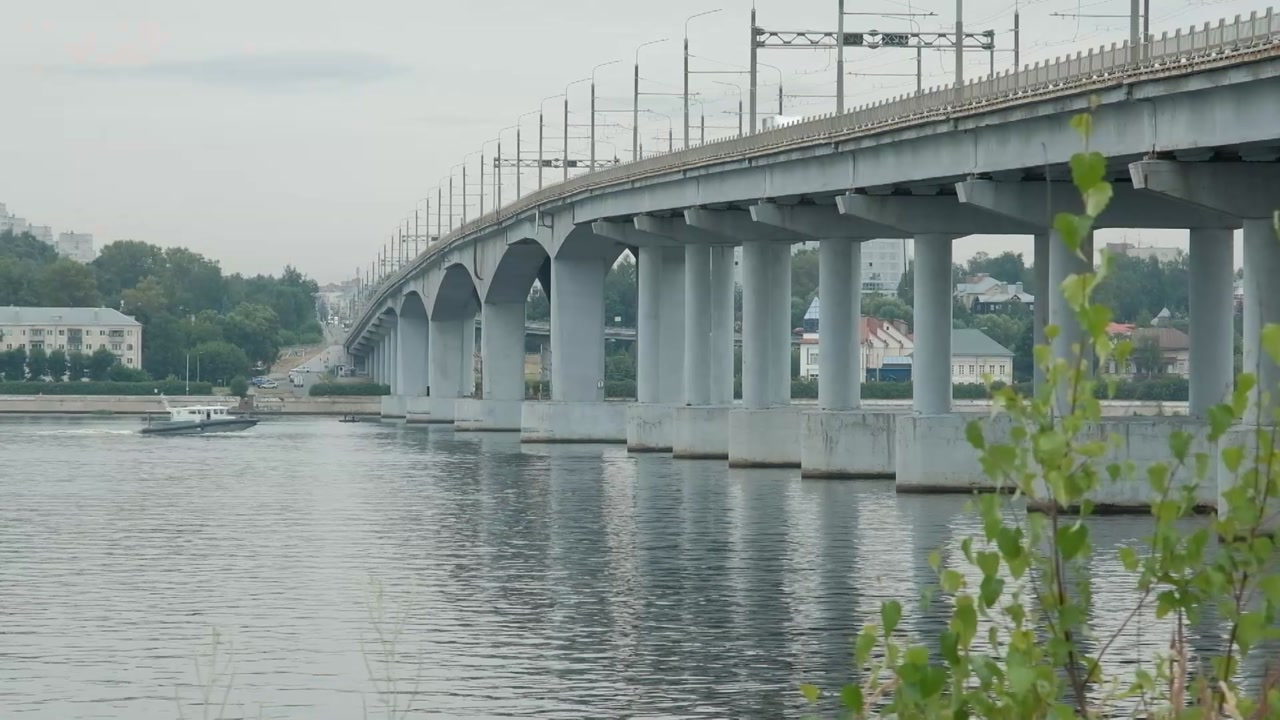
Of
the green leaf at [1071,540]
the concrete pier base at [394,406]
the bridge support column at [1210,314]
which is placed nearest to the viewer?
the green leaf at [1071,540]

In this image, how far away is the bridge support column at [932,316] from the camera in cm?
6041

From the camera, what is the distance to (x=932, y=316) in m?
61.5

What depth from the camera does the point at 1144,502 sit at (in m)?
52.1

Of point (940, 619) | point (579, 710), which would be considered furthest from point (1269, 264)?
point (579, 710)

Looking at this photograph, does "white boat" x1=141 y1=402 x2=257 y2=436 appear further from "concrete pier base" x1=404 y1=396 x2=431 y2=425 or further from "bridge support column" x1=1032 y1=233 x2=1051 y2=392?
"bridge support column" x1=1032 y1=233 x2=1051 y2=392

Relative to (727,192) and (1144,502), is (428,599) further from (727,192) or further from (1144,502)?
(727,192)

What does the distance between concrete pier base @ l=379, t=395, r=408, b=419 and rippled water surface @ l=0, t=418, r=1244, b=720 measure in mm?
102820

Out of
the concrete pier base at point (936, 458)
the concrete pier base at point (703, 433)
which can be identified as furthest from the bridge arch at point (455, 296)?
the concrete pier base at point (936, 458)

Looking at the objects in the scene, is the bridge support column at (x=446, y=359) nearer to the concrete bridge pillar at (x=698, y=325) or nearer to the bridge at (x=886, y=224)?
the bridge at (x=886, y=224)

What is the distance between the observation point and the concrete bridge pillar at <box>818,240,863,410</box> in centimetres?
6825

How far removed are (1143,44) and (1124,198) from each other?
1029 cm

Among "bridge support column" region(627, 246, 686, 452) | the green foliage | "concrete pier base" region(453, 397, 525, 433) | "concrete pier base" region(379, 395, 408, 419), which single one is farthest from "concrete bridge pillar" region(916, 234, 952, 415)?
"concrete pier base" region(379, 395, 408, 419)

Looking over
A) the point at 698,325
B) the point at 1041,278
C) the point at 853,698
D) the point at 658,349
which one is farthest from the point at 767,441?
the point at 853,698

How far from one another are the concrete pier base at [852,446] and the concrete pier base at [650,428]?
2277 centimetres
